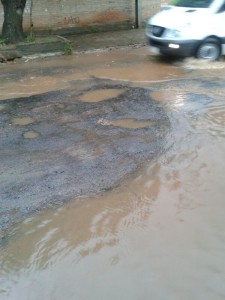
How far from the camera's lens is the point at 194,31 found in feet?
33.1

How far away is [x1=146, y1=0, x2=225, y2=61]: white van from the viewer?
10125mm

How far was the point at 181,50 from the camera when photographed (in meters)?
10.2

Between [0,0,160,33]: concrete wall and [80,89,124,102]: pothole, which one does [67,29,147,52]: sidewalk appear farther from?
[80,89,124,102]: pothole

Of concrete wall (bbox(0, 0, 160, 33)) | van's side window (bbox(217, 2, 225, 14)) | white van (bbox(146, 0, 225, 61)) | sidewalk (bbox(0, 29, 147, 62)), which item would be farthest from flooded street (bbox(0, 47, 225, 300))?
concrete wall (bbox(0, 0, 160, 33))

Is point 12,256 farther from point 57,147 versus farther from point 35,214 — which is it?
point 57,147

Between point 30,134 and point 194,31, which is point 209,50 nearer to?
point 194,31

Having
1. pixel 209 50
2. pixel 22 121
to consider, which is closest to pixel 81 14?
pixel 209 50

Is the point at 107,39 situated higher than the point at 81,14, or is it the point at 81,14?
the point at 81,14

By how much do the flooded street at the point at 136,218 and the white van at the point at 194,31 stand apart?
265cm

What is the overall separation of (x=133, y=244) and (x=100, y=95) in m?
4.78

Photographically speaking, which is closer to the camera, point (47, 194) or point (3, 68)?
point (47, 194)

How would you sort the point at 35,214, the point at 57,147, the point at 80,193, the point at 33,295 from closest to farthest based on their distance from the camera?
the point at 33,295 → the point at 35,214 → the point at 80,193 → the point at 57,147

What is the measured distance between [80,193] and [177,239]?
131 centimetres

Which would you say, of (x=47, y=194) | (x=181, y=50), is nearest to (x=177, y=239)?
(x=47, y=194)
